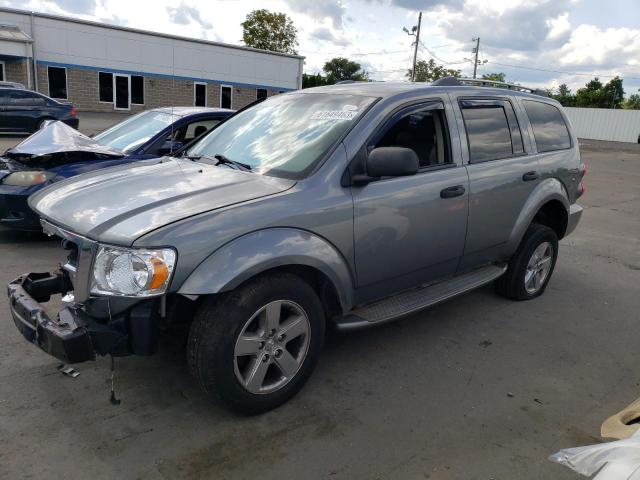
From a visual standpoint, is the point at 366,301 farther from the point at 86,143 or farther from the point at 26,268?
the point at 86,143

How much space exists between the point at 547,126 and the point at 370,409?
10.9 ft

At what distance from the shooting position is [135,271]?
263 centimetres

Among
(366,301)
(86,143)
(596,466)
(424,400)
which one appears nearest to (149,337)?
(366,301)

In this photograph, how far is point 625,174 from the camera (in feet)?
57.6

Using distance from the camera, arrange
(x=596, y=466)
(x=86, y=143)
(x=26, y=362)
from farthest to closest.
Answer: (x=86, y=143), (x=26, y=362), (x=596, y=466)

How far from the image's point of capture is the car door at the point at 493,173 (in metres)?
4.12

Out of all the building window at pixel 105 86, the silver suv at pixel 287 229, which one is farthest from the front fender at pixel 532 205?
the building window at pixel 105 86

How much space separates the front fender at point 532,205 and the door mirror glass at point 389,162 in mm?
1763

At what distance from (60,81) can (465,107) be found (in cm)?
2923

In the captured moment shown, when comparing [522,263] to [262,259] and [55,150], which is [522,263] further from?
[55,150]

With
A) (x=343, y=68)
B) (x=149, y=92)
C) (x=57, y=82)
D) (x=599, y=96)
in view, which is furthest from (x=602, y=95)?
(x=57, y=82)

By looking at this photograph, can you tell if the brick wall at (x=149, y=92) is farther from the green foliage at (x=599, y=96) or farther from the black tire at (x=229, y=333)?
the green foliage at (x=599, y=96)

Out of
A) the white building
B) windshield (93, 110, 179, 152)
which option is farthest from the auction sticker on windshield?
the white building

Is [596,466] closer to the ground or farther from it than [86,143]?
closer to the ground
